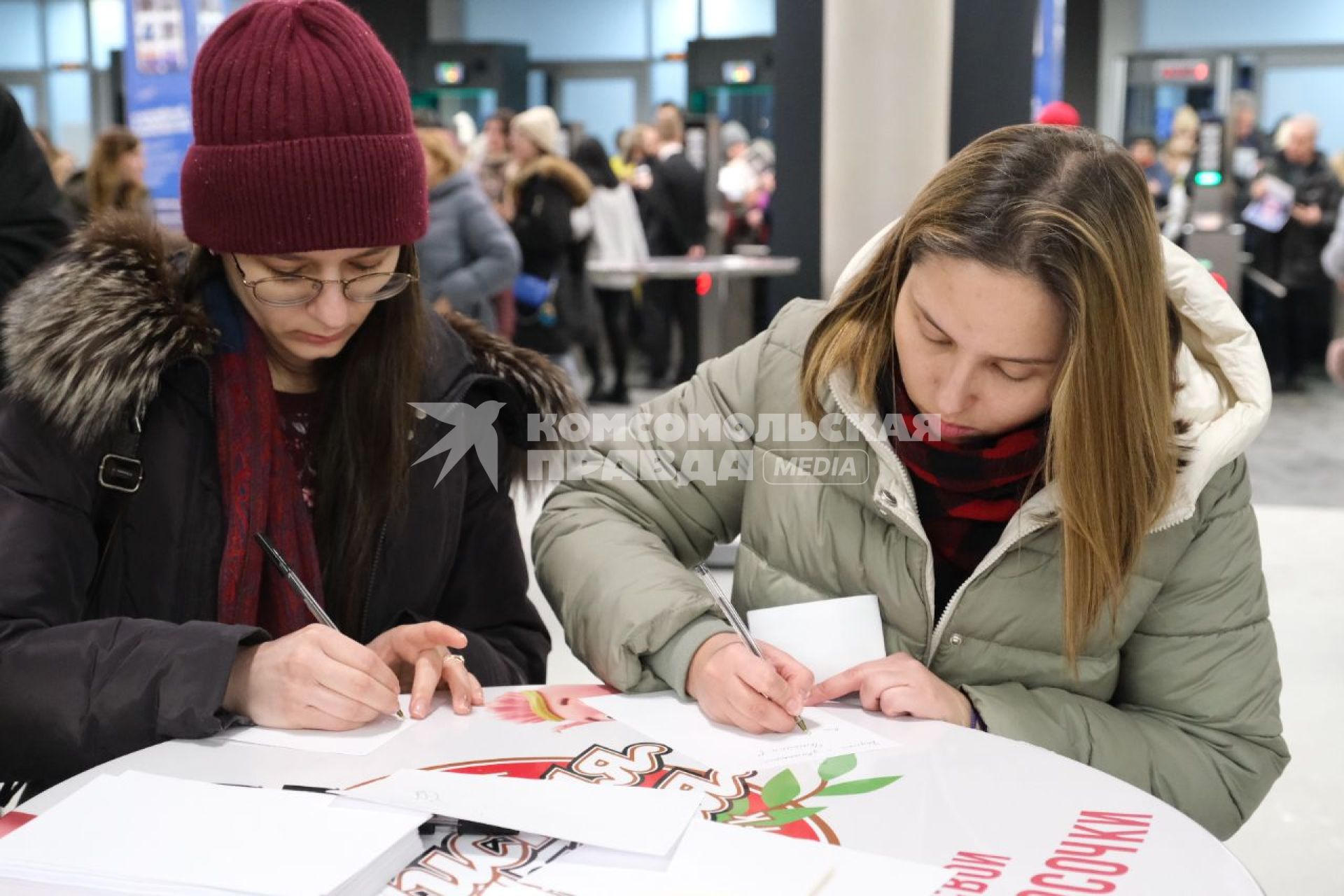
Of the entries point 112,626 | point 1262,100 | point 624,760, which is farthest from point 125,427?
point 1262,100

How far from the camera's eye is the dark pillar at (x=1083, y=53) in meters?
15.8

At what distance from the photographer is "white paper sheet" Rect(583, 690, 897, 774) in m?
1.34

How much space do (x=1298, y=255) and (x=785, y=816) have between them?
359 inches

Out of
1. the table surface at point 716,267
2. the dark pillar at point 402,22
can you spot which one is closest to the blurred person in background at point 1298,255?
the table surface at point 716,267

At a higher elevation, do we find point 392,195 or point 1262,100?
point 1262,100

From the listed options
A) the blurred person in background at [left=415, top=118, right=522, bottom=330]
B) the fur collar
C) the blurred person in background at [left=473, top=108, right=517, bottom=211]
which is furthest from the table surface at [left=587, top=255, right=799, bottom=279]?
the blurred person in background at [left=473, top=108, right=517, bottom=211]

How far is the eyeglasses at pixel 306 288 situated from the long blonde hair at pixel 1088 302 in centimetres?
68

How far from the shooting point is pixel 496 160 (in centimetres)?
895

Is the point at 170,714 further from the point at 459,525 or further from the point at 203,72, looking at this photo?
the point at 203,72

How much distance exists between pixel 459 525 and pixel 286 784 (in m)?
0.63

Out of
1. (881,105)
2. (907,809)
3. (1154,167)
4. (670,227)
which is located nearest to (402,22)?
(670,227)

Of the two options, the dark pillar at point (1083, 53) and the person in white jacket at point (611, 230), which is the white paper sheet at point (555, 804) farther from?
the dark pillar at point (1083, 53)

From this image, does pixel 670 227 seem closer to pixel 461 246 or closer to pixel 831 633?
pixel 461 246

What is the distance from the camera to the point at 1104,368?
144cm
